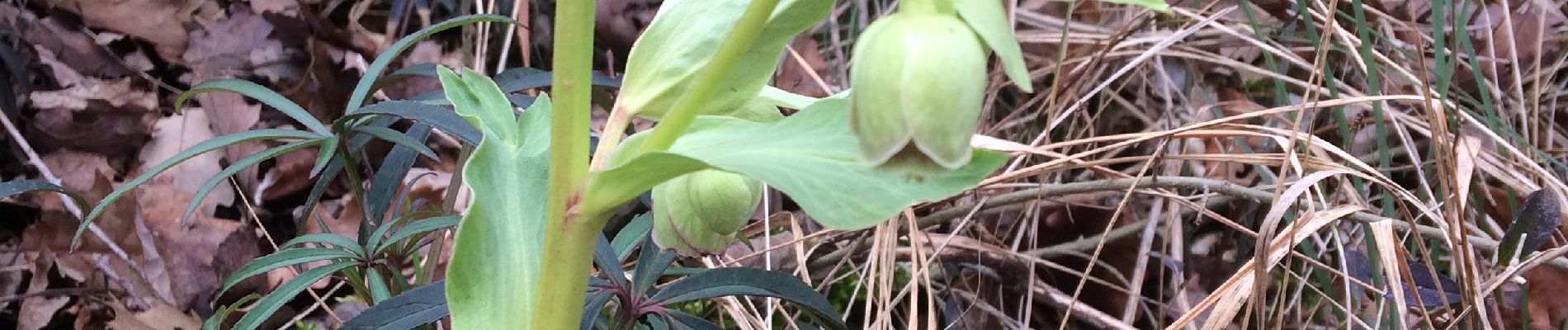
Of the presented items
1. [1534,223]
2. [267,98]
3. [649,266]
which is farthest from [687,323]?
[1534,223]

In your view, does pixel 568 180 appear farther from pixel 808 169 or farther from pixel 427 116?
pixel 427 116

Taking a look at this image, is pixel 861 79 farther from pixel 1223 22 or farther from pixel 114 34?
pixel 114 34

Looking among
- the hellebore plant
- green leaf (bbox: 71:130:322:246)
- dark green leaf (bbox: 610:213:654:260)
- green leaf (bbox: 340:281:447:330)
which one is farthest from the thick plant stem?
green leaf (bbox: 71:130:322:246)

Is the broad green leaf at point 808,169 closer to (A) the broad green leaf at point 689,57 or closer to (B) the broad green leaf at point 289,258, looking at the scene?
(A) the broad green leaf at point 689,57

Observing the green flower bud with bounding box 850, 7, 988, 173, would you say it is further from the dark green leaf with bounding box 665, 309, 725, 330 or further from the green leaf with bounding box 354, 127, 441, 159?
the green leaf with bounding box 354, 127, 441, 159

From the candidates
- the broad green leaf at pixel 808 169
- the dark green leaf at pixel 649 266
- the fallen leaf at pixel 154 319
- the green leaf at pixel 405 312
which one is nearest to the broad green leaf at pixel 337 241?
the green leaf at pixel 405 312
